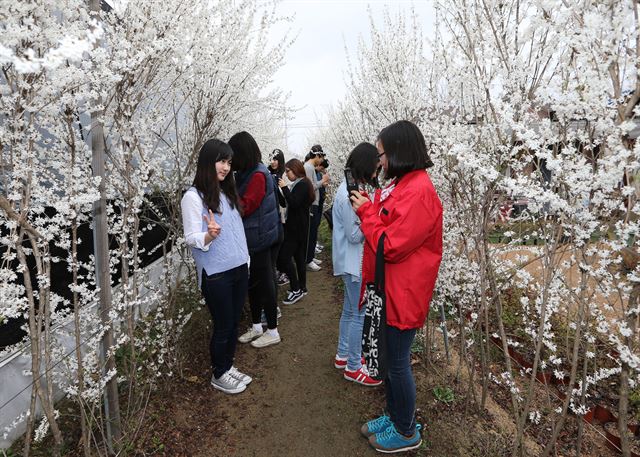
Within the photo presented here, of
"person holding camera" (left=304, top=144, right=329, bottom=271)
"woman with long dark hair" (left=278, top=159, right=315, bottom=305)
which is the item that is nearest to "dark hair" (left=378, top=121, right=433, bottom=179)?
"woman with long dark hair" (left=278, top=159, right=315, bottom=305)

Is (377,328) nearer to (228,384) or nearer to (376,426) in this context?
(376,426)

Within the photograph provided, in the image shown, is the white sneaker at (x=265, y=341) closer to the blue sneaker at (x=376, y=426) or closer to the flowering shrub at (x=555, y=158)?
the blue sneaker at (x=376, y=426)

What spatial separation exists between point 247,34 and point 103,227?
282cm

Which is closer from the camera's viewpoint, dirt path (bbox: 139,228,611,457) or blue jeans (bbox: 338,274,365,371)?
dirt path (bbox: 139,228,611,457)

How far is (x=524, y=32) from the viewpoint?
84.3 inches

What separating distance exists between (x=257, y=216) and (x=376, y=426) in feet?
6.53

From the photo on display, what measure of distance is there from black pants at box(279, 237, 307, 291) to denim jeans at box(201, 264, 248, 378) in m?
1.85

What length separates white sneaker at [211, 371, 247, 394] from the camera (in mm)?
3000

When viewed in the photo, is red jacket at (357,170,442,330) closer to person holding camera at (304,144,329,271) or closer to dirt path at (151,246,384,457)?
dirt path at (151,246,384,457)

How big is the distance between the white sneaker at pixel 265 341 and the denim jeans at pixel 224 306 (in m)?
0.72

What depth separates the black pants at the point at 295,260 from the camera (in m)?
4.75

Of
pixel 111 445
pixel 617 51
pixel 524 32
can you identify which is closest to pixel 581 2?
pixel 617 51

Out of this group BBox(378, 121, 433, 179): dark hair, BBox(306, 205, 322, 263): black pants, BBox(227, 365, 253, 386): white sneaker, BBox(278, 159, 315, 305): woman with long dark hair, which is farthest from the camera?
BBox(306, 205, 322, 263): black pants

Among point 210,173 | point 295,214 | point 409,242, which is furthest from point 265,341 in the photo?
point 409,242
